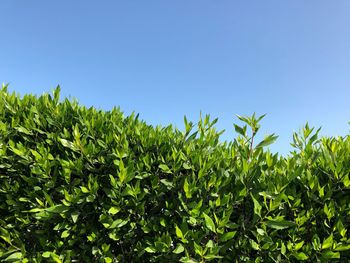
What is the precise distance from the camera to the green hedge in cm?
364

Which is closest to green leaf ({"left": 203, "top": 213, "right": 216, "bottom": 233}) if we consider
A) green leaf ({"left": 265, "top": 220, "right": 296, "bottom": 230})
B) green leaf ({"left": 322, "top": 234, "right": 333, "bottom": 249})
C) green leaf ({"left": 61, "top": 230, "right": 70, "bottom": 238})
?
green leaf ({"left": 265, "top": 220, "right": 296, "bottom": 230})

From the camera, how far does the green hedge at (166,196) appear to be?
3645 millimetres

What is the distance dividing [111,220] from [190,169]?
1068 millimetres

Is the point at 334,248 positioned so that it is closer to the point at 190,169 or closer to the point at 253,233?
the point at 253,233

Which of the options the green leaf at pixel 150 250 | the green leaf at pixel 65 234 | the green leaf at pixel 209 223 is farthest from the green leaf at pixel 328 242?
the green leaf at pixel 65 234

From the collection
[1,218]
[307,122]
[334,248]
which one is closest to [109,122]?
[1,218]

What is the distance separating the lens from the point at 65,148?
4.31 meters

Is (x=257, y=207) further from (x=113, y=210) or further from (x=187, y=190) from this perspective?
(x=113, y=210)

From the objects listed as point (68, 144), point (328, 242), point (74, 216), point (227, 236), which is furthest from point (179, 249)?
point (68, 144)

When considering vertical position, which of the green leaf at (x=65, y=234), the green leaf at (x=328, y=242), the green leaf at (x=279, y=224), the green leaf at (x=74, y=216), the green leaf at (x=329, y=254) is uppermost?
the green leaf at (x=74, y=216)

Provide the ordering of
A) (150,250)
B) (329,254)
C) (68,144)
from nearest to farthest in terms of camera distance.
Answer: (329,254), (150,250), (68,144)

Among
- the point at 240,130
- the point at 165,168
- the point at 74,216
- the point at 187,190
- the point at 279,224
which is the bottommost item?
the point at 279,224

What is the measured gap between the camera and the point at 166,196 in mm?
3979

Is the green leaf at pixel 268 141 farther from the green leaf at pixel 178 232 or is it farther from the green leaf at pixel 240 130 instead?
the green leaf at pixel 178 232
